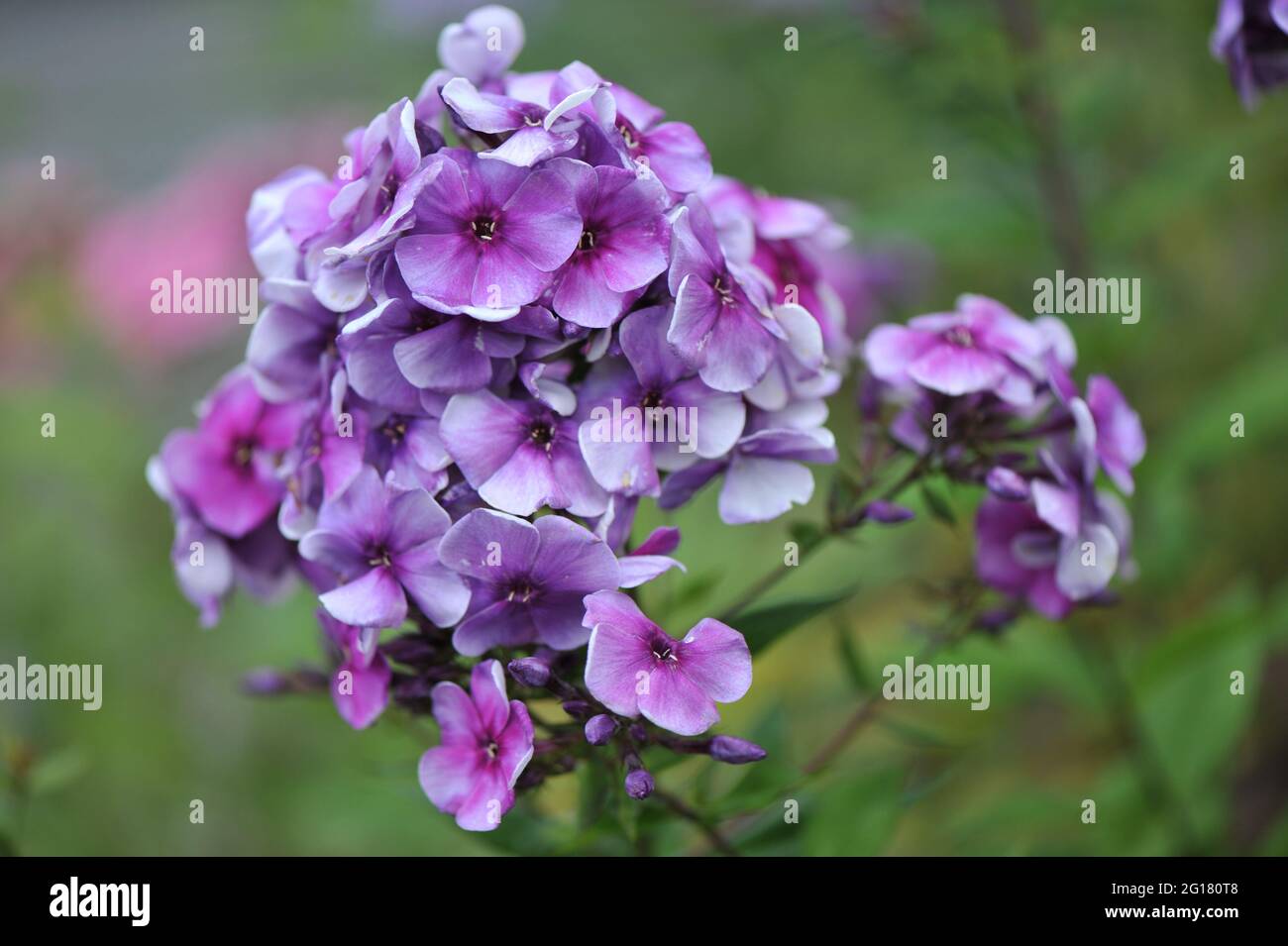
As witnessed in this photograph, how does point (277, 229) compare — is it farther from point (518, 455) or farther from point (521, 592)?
point (521, 592)

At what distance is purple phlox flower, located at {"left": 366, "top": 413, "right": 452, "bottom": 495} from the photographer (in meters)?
1.47

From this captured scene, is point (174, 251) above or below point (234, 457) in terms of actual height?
above

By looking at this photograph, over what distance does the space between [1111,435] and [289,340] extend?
1161mm

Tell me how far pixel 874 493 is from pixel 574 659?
65 centimetres

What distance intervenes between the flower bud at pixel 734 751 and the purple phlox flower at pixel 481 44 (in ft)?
3.13

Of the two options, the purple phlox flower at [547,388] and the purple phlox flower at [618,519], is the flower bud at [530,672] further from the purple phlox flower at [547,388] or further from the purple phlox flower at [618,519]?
the purple phlox flower at [547,388]

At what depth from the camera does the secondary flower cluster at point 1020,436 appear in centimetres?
168

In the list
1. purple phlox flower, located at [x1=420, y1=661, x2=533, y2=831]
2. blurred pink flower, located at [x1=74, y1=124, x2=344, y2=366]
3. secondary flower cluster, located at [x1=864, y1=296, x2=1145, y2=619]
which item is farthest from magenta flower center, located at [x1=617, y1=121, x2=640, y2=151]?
blurred pink flower, located at [x1=74, y1=124, x2=344, y2=366]

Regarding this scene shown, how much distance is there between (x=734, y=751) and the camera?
143cm

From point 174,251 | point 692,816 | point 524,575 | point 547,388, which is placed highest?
point 174,251

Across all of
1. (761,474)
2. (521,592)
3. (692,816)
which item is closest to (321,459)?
(521,592)

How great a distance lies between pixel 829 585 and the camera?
3.14 meters
